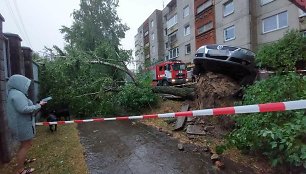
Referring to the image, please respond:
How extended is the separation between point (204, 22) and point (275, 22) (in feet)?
29.7

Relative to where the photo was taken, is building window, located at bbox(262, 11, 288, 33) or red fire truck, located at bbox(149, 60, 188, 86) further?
red fire truck, located at bbox(149, 60, 188, 86)

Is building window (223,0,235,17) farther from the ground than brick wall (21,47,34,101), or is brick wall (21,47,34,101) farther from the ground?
building window (223,0,235,17)

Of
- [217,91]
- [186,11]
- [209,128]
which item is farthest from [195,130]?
[186,11]

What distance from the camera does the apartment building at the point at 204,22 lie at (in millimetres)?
25828

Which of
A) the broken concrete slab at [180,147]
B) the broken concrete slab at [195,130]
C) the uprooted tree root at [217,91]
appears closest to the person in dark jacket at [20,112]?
the broken concrete slab at [180,147]

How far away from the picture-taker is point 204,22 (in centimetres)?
2727

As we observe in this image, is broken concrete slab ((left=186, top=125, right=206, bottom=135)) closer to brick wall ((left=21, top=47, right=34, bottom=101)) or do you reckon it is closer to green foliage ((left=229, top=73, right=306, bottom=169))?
green foliage ((left=229, top=73, right=306, bottom=169))

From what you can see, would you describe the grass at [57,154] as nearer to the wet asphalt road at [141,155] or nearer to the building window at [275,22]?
the wet asphalt road at [141,155]

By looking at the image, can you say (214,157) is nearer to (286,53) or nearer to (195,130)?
(195,130)

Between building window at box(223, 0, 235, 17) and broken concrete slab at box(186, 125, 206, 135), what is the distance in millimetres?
18450

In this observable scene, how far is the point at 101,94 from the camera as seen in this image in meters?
11.0

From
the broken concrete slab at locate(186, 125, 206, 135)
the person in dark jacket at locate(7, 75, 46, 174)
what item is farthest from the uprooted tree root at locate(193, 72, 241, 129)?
the person in dark jacket at locate(7, 75, 46, 174)

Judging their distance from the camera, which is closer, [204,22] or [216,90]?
[216,90]

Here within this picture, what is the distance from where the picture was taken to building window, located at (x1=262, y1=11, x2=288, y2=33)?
18453 millimetres
